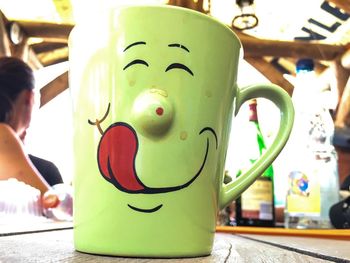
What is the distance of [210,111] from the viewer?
28cm

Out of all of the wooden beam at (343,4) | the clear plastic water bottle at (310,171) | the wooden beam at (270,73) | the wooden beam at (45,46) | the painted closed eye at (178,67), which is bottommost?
the clear plastic water bottle at (310,171)

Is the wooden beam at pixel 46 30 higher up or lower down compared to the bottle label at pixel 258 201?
higher up

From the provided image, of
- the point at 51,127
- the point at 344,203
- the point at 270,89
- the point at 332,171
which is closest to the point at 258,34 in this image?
the point at 51,127

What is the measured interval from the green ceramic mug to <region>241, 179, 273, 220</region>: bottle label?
49cm

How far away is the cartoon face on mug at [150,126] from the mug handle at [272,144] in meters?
0.05

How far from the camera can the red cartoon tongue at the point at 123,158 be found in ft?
0.87

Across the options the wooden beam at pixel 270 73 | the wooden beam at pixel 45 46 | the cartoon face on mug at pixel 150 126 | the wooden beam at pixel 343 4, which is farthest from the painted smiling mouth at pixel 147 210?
the wooden beam at pixel 45 46

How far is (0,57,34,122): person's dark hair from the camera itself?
1.51 meters

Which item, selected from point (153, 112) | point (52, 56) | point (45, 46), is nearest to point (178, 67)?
point (153, 112)

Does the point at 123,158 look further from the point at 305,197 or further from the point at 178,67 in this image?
the point at 305,197

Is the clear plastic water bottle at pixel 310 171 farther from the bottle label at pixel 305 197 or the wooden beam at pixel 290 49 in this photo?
the wooden beam at pixel 290 49

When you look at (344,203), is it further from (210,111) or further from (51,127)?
(51,127)

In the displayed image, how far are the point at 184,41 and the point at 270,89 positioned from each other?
0.08m

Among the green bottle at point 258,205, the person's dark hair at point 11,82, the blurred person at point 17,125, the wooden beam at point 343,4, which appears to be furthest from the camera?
the wooden beam at point 343,4
